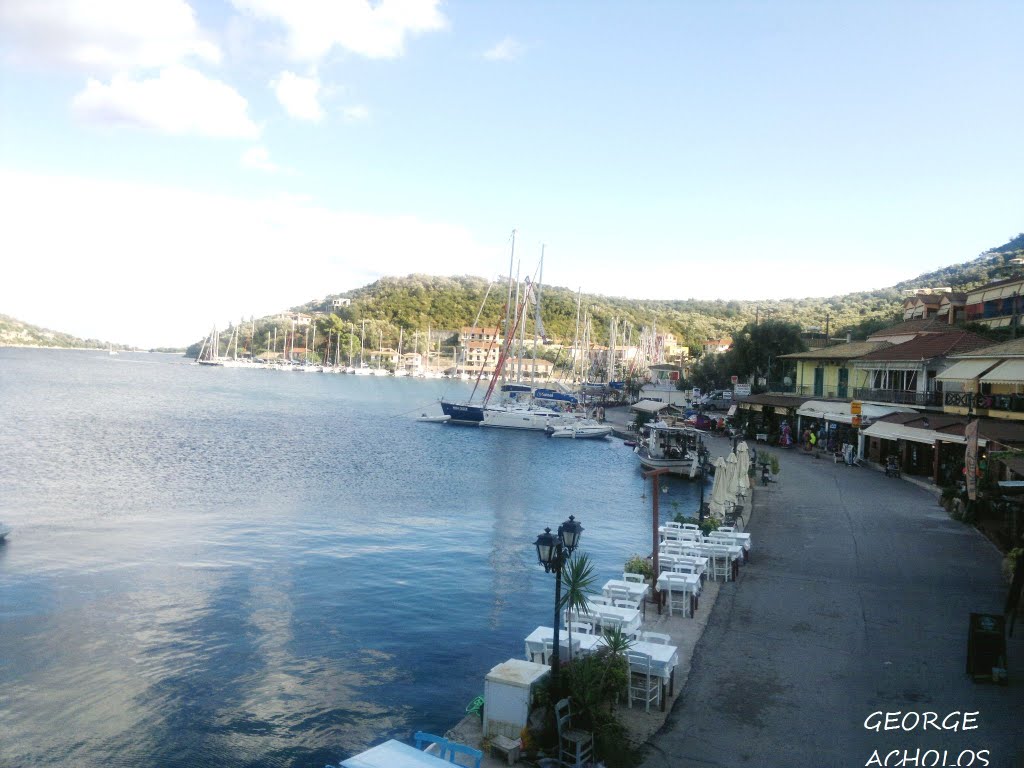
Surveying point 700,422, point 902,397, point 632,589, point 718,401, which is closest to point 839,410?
point 902,397

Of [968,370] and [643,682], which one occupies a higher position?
[968,370]

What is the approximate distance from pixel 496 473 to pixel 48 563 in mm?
24964

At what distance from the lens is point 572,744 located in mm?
8117

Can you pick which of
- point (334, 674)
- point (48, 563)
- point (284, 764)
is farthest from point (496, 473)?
point (284, 764)

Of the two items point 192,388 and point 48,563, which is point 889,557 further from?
point 192,388

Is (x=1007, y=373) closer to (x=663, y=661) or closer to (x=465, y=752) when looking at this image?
(x=663, y=661)

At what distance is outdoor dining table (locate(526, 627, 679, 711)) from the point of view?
952 centimetres

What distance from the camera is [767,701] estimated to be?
31.3 feet

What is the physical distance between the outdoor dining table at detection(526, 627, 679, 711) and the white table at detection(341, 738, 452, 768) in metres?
3.68

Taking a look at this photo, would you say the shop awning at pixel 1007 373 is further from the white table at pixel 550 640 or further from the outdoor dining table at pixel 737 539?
the white table at pixel 550 640

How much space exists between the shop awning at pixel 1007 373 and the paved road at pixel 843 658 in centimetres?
762

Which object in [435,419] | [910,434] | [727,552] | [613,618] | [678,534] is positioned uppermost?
[910,434]

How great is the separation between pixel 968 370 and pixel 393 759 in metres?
29.5

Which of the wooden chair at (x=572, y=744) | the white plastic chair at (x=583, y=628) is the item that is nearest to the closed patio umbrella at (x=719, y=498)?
the white plastic chair at (x=583, y=628)
